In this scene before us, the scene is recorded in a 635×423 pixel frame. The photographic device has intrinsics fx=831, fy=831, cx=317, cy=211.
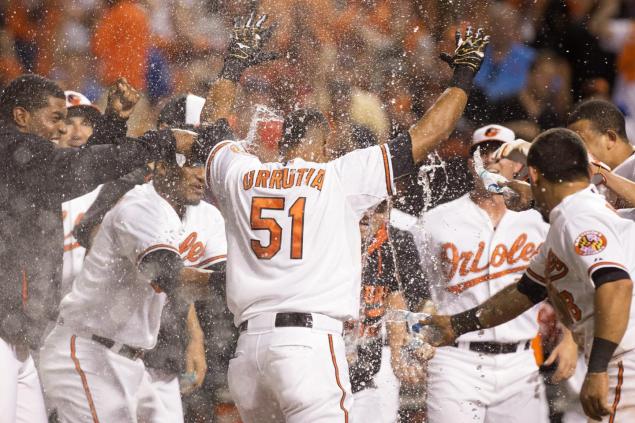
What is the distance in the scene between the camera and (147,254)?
4.10 m

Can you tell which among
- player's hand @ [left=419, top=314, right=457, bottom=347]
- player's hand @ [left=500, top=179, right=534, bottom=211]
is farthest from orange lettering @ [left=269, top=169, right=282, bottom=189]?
player's hand @ [left=500, top=179, right=534, bottom=211]

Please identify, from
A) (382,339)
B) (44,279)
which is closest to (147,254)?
(44,279)

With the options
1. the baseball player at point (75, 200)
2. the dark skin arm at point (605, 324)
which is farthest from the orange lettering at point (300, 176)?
the baseball player at point (75, 200)

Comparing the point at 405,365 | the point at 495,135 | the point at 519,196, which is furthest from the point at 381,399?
the point at 495,135

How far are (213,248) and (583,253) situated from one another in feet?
7.99

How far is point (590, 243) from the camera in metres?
3.10

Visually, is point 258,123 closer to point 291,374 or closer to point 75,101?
point 75,101

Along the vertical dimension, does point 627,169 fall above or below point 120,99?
below

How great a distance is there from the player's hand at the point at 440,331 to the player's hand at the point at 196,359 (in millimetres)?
1541

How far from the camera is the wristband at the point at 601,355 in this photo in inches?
117

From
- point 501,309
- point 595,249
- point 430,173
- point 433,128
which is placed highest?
point 430,173

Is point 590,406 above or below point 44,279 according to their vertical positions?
below

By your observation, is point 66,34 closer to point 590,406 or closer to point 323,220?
point 323,220

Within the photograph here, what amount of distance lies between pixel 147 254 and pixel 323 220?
43.2 inches
